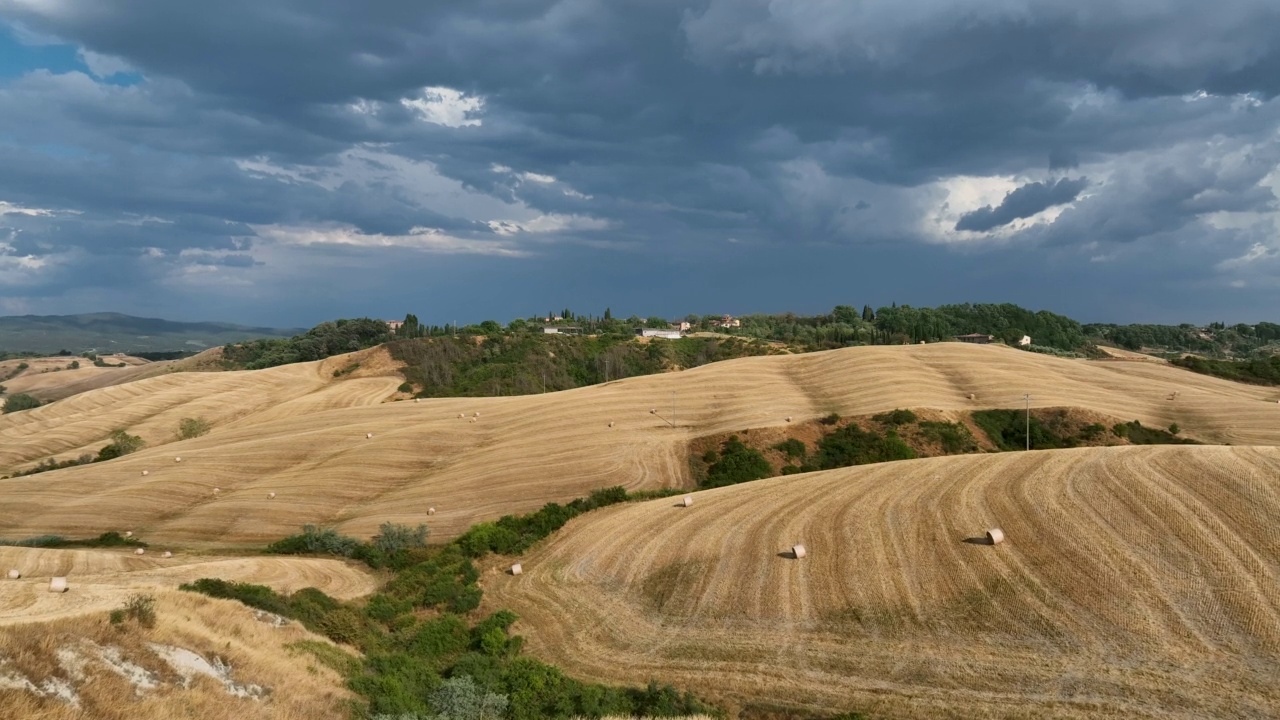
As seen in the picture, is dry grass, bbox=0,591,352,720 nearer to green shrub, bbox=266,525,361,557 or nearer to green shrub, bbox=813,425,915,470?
green shrub, bbox=266,525,361,557

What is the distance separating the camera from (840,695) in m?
20.0

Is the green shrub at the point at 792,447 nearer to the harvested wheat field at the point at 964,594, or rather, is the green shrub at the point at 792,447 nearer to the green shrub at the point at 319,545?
the harvested wheat field at the point at 964,594

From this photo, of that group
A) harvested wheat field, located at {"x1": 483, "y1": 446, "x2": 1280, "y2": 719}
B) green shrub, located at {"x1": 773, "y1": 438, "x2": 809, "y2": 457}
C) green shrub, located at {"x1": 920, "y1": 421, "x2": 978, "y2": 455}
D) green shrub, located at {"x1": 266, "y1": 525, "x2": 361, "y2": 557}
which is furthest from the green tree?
green shrub, located at {"x1": 920, "y1": 421, "x2": 978, "y2": 455}

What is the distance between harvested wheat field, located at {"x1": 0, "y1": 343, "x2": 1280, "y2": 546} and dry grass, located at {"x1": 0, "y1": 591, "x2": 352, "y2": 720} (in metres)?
26.8

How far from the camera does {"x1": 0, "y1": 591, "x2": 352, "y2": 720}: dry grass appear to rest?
13914mm

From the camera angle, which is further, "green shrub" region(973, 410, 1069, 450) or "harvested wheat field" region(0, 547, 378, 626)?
"green shrub" region(973, 410, 1069, 450)

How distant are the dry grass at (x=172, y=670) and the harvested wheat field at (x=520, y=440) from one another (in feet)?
88.0

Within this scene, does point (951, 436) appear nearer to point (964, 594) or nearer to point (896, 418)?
point (896, 418)

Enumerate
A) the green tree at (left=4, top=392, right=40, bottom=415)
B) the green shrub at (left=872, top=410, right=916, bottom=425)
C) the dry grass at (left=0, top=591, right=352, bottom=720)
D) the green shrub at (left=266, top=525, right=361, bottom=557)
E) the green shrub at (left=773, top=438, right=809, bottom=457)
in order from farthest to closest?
the green tree at (left=4, top=392, right=40, bottom=415), the green shrub at (left=872, top=410, right=916, bottom=425), the green shrub at (left=773, top=438, right=809, bottom=457), the green shrub at (left=266, top=525, right=361, bottom=557), the dry grass at (left=0, top=591, right=352, bottom=720)

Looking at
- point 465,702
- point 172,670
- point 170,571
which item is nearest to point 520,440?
point 170,571

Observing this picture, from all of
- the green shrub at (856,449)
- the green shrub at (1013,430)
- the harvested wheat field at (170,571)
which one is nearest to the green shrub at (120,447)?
the harvested wheat field at (170,571)

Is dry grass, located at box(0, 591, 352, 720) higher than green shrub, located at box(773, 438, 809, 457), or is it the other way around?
dry grass, located at box(0, 591, 352, 720)

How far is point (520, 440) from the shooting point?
62.1 metres

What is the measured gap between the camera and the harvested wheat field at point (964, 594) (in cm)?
1902
